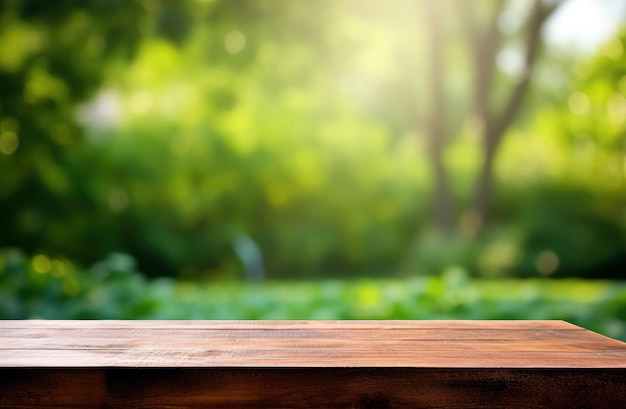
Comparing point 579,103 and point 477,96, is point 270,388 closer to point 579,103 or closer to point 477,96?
point 477,96

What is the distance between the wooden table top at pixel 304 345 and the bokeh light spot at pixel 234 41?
3.11 meters

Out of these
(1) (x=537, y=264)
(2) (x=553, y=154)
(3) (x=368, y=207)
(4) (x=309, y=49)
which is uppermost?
(4) (x=309, y=49)

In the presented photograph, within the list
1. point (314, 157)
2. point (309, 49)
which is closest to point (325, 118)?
point (314, 157)

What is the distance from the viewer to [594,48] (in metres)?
9.88

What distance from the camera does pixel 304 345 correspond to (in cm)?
107

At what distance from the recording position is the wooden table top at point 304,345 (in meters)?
0.96

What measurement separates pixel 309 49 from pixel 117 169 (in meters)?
4.12

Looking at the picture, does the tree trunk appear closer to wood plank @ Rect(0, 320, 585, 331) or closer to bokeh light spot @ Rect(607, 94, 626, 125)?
bokeh light spot @ Rect(607, 94, 626, 125)

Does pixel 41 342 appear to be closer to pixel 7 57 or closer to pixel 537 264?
pixel 7 57

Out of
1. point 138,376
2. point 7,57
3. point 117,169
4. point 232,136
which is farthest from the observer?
point 232,136

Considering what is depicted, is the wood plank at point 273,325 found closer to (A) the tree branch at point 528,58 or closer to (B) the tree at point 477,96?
(A) the tree branch at point 528,58

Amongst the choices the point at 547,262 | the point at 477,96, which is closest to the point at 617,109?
the point at 477,96

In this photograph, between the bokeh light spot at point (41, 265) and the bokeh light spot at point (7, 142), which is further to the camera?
the bokeh light spot at point (7, 142)

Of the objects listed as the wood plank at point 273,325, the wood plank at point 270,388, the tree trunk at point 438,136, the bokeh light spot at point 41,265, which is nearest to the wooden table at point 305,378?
the wood plank at point 270,388
